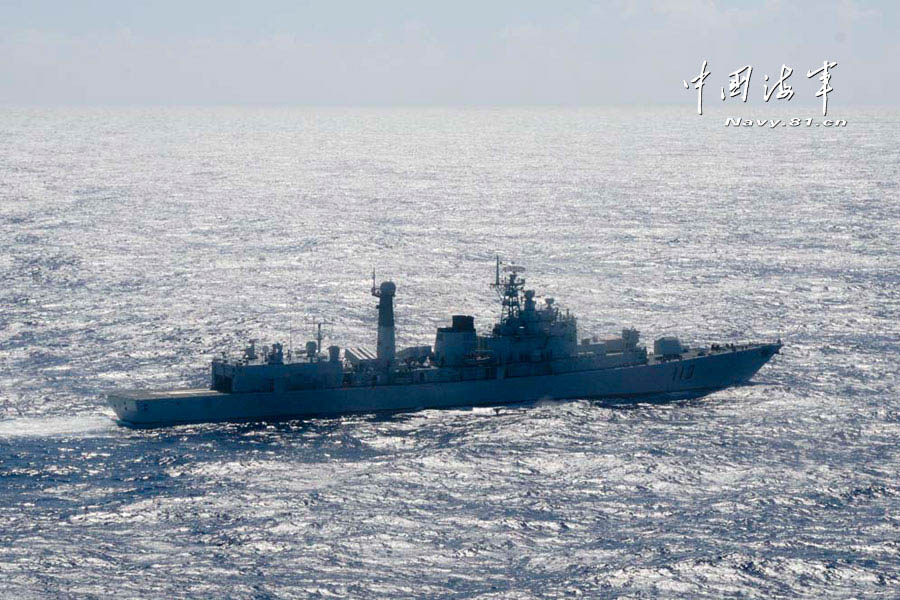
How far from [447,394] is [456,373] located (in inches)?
63.2

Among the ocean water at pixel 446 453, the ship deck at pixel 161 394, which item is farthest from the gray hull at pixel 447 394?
the ocean water at pixel 446 453

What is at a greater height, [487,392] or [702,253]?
[702,253]

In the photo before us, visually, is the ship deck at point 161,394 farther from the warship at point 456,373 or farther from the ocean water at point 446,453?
the ocean water at point 446,453

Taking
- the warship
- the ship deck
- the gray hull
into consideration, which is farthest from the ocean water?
the ship deck

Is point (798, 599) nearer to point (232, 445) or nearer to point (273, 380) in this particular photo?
point (232, 445)

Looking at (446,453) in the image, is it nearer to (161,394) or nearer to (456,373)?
(456,373)

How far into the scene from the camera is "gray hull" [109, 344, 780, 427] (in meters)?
69.4

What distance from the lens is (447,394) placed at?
74.9m

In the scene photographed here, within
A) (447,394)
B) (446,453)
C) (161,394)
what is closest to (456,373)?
(447,394)

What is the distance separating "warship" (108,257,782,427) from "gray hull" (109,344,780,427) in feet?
0.20

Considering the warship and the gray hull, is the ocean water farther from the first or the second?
the warship

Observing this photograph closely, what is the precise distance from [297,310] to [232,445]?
1399 inches

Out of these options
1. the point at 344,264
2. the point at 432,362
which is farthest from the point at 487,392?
the point at 344,264

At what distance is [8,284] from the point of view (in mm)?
108938
